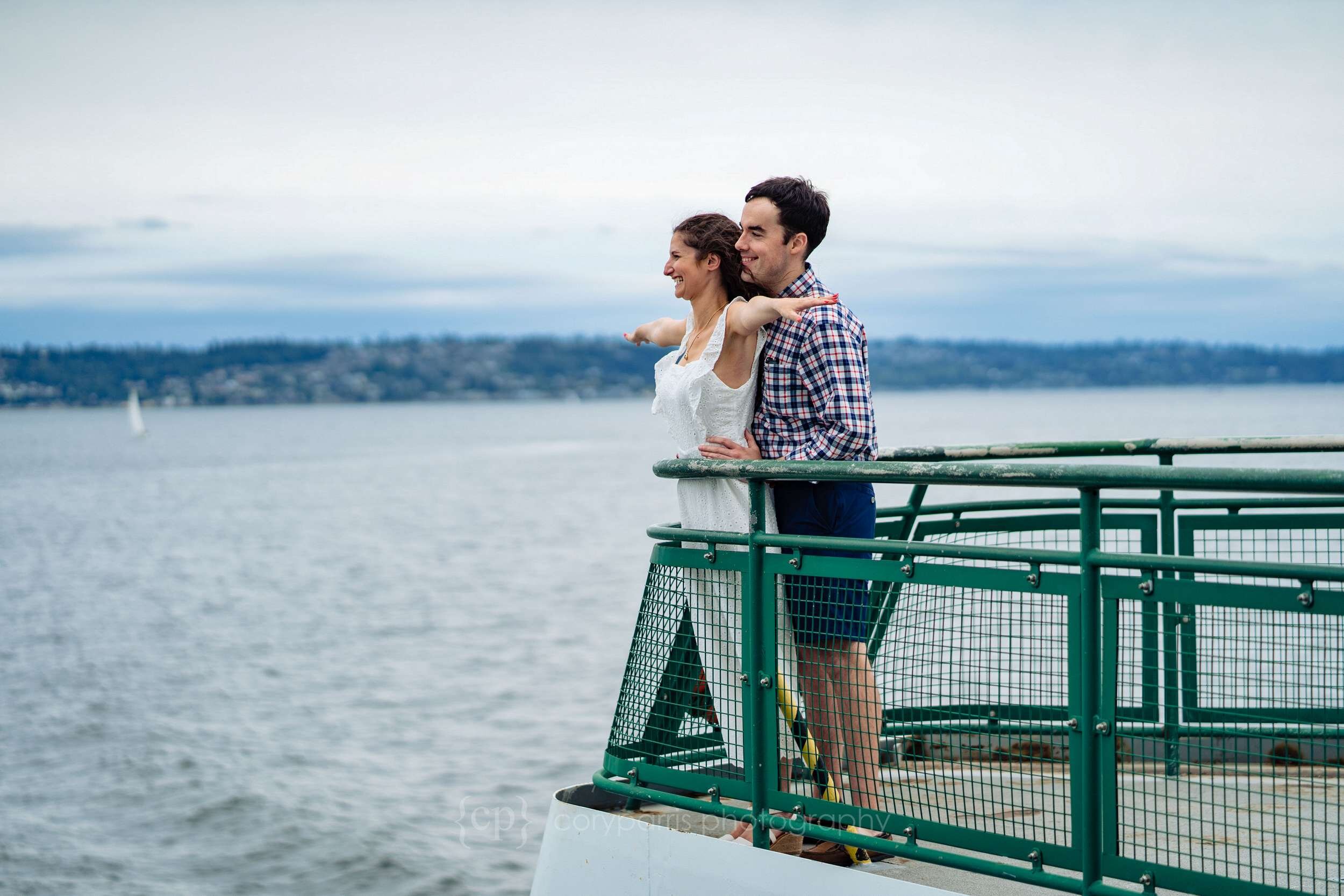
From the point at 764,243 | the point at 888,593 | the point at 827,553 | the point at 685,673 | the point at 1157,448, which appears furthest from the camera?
the point at 1157,448

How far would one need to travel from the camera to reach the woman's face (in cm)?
414

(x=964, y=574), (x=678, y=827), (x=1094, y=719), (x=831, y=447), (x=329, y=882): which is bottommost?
(x=329, y=882)

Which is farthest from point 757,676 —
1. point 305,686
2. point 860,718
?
point 305,686

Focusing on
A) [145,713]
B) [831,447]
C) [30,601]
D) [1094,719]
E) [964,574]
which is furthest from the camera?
[30,601]

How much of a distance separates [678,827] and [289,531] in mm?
42648

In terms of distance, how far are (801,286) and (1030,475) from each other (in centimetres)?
116

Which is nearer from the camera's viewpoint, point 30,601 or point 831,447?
point 831,447

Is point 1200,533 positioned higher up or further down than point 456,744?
higher up

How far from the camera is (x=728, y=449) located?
13.3 feet

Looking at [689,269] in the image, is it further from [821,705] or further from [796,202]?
[821,705]

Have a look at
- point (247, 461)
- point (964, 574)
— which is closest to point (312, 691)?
point (964, 574)

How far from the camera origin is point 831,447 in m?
3.88

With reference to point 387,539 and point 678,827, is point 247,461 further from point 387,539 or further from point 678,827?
point 678,827

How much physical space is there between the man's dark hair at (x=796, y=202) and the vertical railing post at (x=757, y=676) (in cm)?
80
